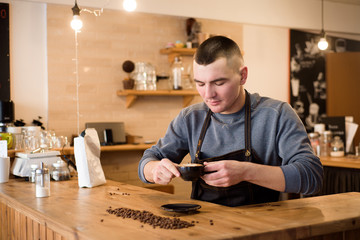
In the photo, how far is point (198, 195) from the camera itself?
2.26 m

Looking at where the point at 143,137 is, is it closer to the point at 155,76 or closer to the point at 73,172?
the point at 155,76

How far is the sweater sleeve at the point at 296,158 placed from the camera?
1865mm

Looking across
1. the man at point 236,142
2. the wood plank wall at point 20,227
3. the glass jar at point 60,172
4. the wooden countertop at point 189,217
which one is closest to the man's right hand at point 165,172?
the man at point 236,142

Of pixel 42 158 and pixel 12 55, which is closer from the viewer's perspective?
pixel 42 158

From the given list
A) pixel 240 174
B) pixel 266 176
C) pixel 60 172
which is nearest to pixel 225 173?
pixel 240 174

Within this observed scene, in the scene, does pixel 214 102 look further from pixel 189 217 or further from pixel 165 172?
pixel 189 217

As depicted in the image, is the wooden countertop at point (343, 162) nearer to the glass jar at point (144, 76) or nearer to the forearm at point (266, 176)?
the glass jar at point (144, 76)

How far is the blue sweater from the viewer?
1.89 meters

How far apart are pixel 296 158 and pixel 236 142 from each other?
0.35m

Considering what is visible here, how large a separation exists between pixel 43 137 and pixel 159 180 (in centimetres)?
164

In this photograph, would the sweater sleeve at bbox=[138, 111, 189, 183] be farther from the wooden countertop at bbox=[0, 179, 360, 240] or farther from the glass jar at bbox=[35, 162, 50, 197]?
the glass jar at bbox=[35, 162, 50, 197]

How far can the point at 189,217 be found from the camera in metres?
1.71

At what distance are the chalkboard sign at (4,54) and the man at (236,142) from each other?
2.66m

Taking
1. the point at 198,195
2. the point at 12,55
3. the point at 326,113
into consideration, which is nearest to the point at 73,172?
the point at 198,195
